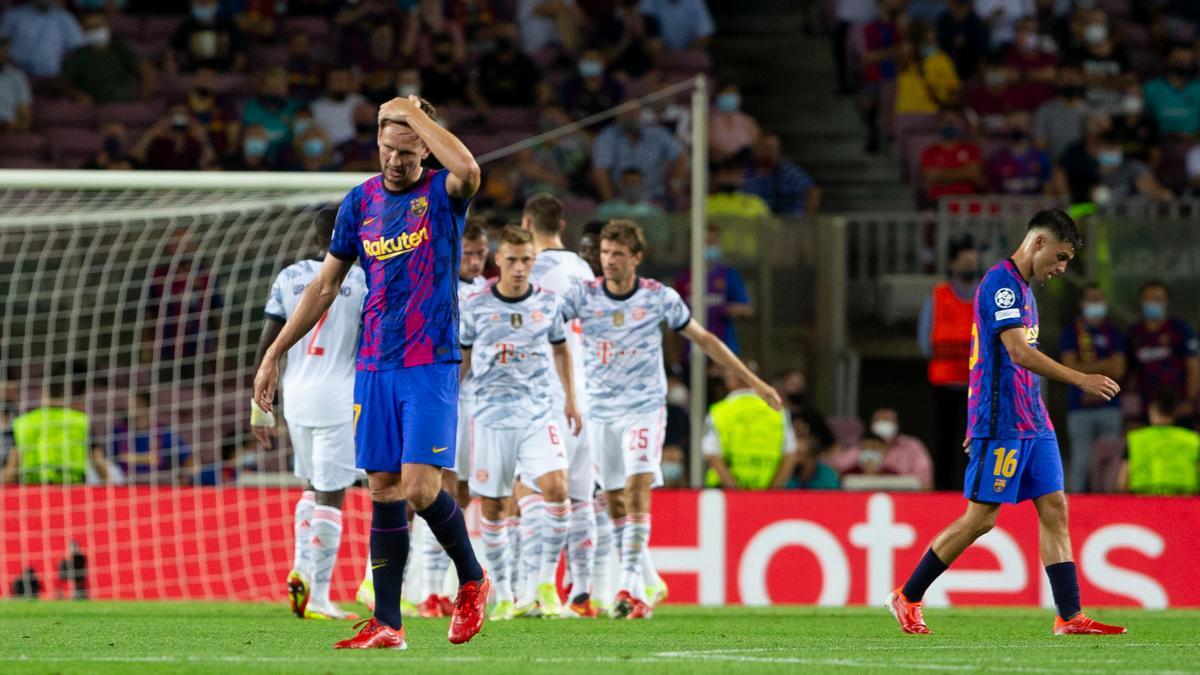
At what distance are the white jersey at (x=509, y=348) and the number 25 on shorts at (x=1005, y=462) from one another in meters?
2.91

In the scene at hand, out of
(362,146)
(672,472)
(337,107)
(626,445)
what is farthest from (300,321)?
(337,107)

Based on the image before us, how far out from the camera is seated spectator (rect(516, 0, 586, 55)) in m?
20.8

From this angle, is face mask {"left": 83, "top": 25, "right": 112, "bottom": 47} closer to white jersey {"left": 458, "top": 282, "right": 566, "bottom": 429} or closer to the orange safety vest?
the orange safety vest

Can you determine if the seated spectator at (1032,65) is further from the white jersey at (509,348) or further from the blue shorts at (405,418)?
the blue shorts at (405,418)

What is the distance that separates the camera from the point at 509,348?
1061 cm

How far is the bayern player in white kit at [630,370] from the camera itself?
10.8 m

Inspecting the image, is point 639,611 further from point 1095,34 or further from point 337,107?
point 1095,34

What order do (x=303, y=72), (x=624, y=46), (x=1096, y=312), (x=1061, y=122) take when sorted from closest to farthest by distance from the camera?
(x=1096, y=312), (x=303, y=72), (x=1061, y=122), (x=624, y=46)

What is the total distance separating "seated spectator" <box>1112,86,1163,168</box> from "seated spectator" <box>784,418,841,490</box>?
6439mm

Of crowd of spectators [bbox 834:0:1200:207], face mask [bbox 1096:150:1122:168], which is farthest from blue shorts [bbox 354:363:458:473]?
face mask [bbox 1096:150:1122:168]

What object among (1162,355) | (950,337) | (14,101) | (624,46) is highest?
(624,46)

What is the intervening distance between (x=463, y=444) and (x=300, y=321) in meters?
3.52

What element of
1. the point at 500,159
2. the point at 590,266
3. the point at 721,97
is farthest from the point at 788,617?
the point at 721,97

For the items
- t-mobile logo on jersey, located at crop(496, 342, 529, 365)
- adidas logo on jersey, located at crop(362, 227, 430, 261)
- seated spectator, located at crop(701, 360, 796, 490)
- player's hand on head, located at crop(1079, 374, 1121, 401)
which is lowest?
seated spectator, located at crop(701, 360, 796, 490)
